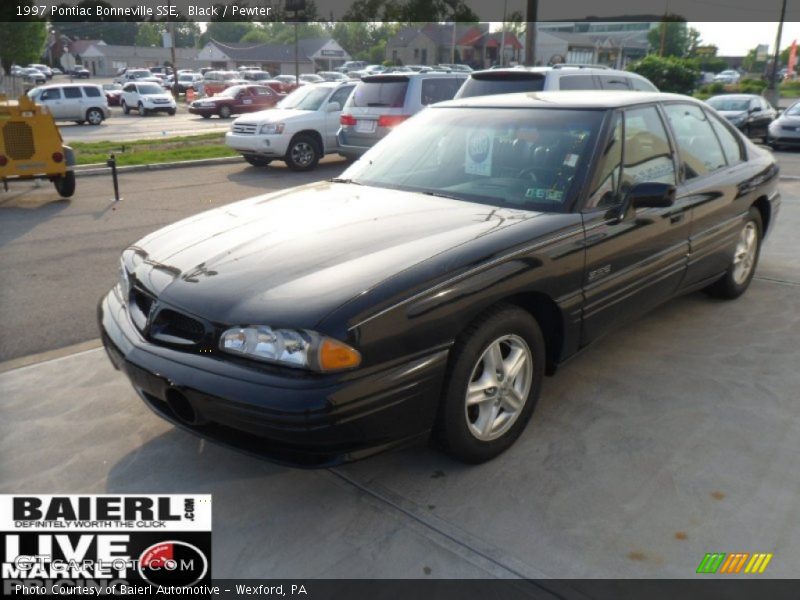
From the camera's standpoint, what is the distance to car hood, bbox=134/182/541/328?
107 inches

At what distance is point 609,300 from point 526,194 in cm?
73

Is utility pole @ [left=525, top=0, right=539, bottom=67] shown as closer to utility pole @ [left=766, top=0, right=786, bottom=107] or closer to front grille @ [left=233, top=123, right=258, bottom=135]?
front grille @ [left=233, top=123, right=258, bottom=135]

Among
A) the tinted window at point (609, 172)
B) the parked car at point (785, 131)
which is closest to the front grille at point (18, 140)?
the tinted window at point (609, 172)

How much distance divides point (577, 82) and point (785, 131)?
9.93m

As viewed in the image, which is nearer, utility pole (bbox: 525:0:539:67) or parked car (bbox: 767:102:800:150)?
utility pole (bbox: 525:0:539:67)

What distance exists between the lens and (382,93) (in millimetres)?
11930

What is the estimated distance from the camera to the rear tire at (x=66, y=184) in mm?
10156

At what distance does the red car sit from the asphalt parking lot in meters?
27.0

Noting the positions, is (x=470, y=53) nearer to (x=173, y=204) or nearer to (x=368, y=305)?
(x=173, y=204)

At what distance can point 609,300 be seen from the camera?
3754 millimetres

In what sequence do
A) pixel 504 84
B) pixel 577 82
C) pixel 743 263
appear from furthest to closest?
pixel 577 82
pixel 504 84
pixel 743 263

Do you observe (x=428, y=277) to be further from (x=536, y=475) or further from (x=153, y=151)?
(x=153, y=151)

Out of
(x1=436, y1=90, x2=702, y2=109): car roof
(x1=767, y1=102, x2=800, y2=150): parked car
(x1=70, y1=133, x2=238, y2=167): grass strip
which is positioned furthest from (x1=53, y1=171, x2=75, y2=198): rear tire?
(x1=767, y1=102, x2=800, y2=150): parked car

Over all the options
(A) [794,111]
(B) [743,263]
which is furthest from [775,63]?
(B) [743,263]
